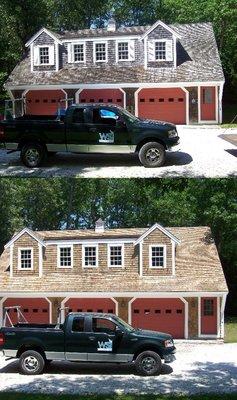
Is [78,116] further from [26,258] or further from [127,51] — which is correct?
[26,258]

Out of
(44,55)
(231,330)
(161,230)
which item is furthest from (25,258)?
(44,55)

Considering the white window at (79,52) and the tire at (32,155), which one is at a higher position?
the white window at (79,52)

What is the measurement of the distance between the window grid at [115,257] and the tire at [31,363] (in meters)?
4.14

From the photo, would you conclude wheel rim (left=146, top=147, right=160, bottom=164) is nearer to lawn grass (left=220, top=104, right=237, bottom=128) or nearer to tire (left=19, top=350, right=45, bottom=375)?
lawn grass (left=220, top=104, right=237, bottom=128)

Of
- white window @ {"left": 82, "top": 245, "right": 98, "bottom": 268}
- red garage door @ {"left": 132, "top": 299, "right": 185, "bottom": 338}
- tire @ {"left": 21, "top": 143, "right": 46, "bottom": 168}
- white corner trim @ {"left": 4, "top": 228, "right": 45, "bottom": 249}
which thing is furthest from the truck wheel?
white corner trim @ {"left": 4, "top": 228, "right": 45, "bottom": 249}

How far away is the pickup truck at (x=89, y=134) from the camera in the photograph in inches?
357

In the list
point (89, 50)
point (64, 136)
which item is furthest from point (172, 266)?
point (89, 50)

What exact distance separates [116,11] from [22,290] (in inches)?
325

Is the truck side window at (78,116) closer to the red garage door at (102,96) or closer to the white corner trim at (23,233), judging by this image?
the red garage door at (102,96)

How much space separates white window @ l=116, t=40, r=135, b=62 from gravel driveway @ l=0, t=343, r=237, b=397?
19.6ft

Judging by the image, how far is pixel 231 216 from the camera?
18125 mm

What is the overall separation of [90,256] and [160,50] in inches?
312

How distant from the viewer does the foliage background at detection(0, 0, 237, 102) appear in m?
8.81

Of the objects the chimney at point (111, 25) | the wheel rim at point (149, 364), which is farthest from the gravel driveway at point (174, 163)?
the wheel rim at point (149, 364)
